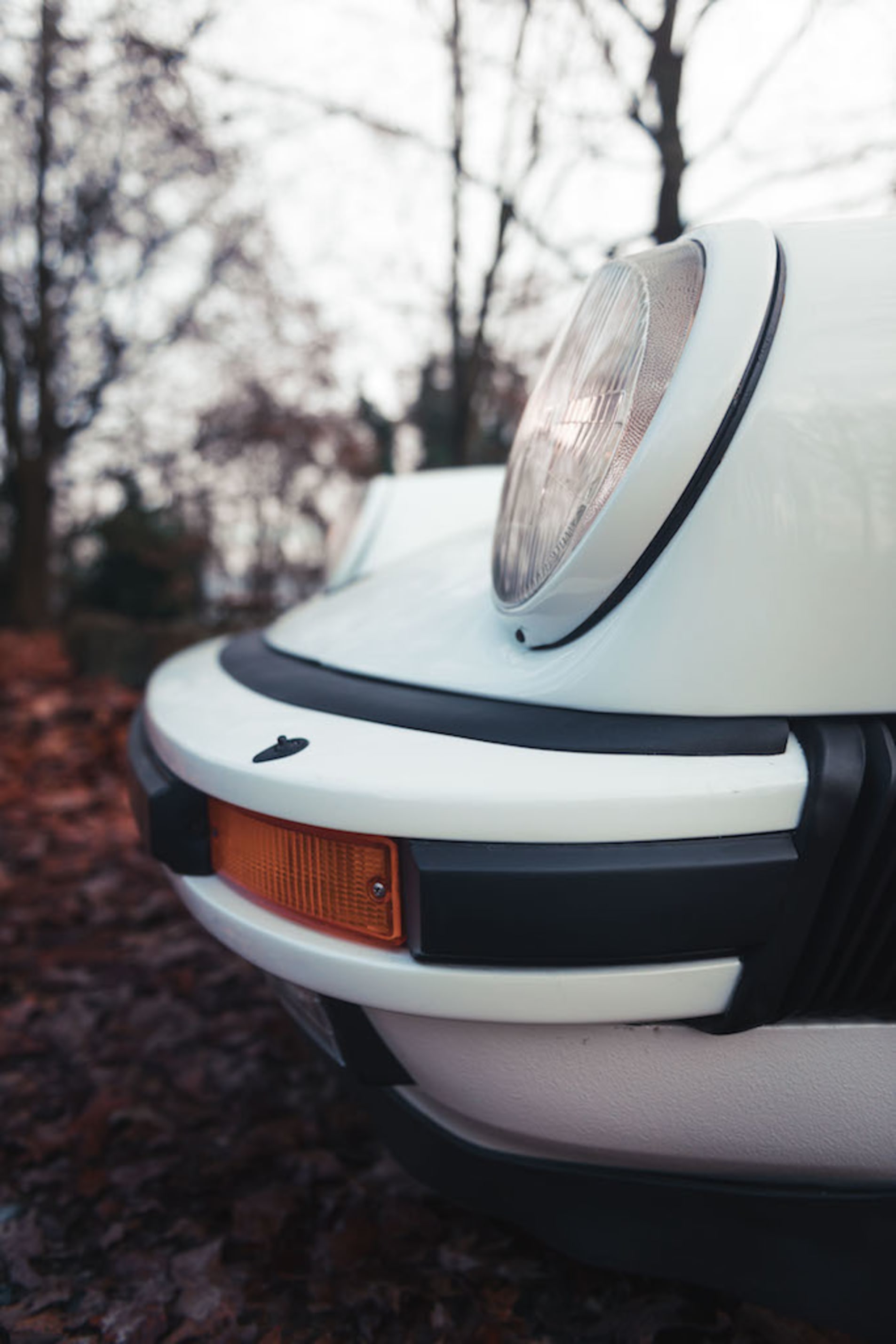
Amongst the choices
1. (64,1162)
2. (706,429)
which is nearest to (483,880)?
(706,429)

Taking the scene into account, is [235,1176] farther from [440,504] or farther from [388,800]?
[440,504]

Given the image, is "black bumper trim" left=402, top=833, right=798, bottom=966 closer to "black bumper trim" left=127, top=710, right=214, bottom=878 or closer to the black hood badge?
the black hood badge

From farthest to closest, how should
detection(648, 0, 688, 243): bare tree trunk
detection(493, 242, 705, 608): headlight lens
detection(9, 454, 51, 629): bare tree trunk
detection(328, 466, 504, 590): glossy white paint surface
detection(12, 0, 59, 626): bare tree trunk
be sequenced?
detection(9, 454, 51, 629): bare tree trunk → detection(12, 0, 59, 626): bare tree trunk → detection(648, 0, 688, 243): bare tree trunk → detection(328, 466, 504, 590): glossy white paint surface → detection(493, 242, 705, 608): headlight lens

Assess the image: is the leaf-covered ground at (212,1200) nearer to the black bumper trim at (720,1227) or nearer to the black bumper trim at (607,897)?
the black bumper trim at (720,1227)

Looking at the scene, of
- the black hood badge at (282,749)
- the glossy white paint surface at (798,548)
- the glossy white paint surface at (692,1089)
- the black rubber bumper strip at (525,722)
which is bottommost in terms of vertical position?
the glossy white paint surface at (692,1089)

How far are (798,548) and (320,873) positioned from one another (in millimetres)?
585

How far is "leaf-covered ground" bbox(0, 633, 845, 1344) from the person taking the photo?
3.89ft

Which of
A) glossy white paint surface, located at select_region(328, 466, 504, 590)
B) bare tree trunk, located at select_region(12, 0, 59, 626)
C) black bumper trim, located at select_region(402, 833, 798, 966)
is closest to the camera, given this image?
black bumper trim, located at select_region(402, 833, 798, 966)

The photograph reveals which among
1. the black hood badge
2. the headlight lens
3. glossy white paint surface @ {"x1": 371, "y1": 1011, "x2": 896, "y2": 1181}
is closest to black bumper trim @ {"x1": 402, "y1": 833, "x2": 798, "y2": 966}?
glossy white paint surface @ {"x1": 371, "y1": 1011, "x2": 896, "y2": 1181}

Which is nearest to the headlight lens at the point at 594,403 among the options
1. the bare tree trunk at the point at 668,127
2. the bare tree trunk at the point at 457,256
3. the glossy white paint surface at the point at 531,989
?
the glossy white paint surface at the point at 531,989

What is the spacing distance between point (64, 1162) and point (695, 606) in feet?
4.64

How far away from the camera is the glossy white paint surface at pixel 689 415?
891 millimetres

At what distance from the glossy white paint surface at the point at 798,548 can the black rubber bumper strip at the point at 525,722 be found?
2cm

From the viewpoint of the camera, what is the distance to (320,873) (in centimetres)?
97
